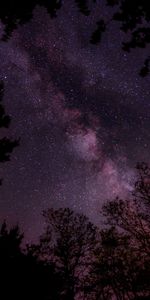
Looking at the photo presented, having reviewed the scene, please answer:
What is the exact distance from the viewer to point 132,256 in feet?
101

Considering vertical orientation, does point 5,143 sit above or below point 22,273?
above

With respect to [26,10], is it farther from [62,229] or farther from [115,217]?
[62,229]

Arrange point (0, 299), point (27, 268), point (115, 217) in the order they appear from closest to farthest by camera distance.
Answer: point (0, 299) < point (27, 268) < point (115, 217)

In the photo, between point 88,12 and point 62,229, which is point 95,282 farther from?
point 88,12

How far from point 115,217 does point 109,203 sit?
5.04 feet

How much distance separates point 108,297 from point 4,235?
102 feet

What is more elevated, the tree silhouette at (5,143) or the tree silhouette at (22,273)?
the tree silhouette at (5,143)

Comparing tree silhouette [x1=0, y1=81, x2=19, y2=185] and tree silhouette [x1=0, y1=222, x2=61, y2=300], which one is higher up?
tree silhouette [x1=0, y1=81, x2=19, y2=185]

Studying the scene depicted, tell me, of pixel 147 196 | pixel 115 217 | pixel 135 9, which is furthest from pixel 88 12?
pixel 115 217

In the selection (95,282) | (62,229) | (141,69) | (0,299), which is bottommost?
(0,299)

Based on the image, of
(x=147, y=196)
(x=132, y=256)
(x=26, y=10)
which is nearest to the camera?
(x=26, y=10)

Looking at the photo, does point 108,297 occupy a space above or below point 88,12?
above

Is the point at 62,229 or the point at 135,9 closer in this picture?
the point at 135,9

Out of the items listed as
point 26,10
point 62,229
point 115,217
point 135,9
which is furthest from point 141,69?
point 62,229
